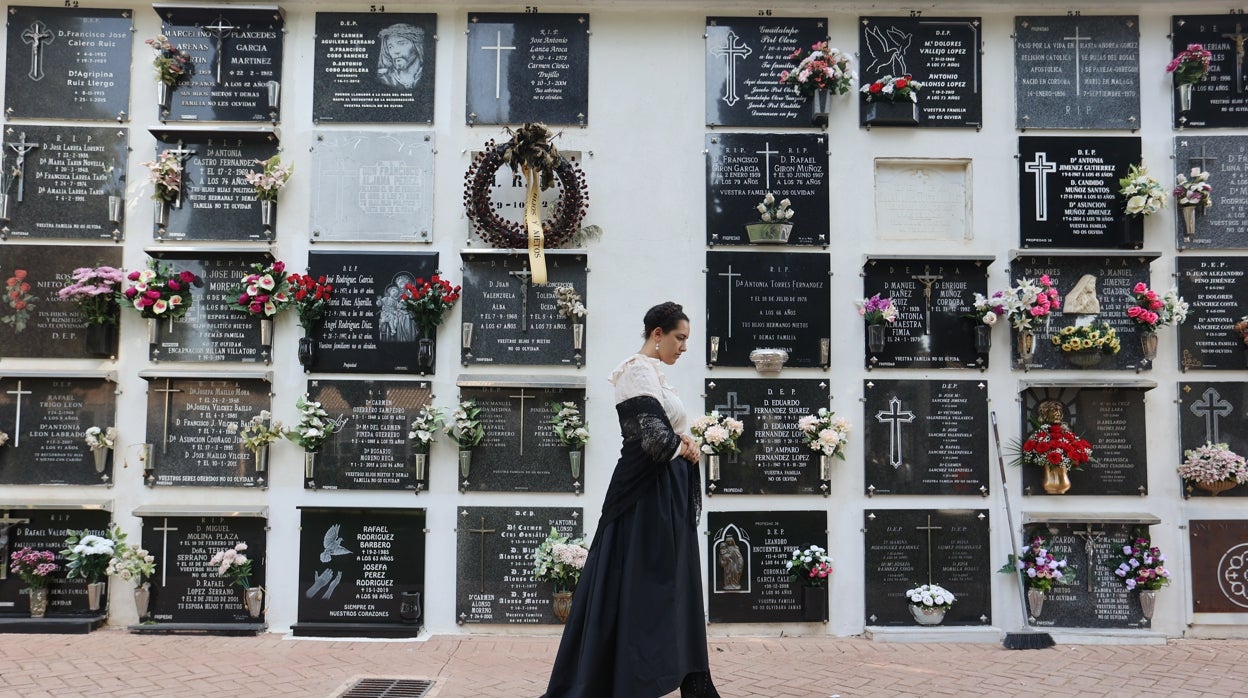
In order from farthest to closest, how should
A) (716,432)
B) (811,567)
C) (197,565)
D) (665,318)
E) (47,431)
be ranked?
(47,431) → (197,565) → (811,567) → (716,432) → (665,318)

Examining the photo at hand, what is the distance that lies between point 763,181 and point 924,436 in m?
2.50

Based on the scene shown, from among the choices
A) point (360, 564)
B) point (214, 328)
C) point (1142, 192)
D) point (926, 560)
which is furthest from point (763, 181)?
point (214, 328)

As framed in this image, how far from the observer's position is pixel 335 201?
23.3 ft

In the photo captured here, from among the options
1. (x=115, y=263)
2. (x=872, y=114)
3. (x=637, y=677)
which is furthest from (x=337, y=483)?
(x=872, y=114)

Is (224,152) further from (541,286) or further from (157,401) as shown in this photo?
(541,286)

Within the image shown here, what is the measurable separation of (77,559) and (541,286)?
13.6ft

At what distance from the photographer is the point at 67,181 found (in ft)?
23.2

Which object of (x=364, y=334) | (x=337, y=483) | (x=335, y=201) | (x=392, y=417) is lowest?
(x=337, y=483)

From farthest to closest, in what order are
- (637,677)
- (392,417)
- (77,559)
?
(392,417)
(77,559)
(637,677)

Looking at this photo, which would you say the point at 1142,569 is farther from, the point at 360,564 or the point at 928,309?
the point at 360,564

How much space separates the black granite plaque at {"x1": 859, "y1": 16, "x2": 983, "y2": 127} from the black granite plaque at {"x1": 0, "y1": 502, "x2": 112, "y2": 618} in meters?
7.18

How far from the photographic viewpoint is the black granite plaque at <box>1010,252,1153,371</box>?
7008 millimetres

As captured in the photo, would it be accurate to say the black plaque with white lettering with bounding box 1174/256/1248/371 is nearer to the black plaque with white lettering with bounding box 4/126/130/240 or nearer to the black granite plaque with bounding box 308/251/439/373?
the black granite plaque with bounding box 308/251/439/373

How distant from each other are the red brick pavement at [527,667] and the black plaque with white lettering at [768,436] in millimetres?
A: 1229
